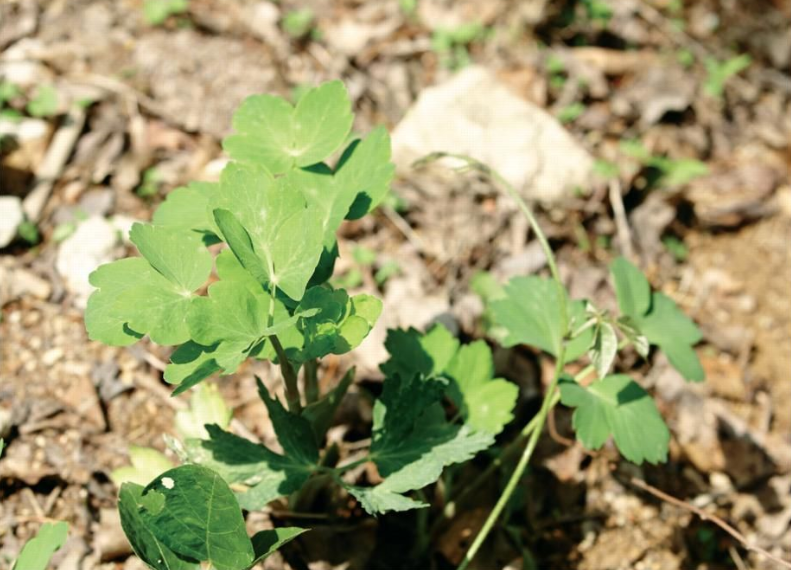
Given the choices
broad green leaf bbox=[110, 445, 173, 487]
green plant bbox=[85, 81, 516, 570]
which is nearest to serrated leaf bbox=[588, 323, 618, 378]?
green plant bbox=[85, 81, 516, 570]

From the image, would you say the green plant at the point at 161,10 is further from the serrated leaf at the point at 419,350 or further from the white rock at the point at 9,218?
the serrated leaf at the point at 419,350

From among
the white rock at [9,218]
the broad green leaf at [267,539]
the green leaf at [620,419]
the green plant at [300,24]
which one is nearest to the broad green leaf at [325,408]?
the broad green leaf at [267,539]

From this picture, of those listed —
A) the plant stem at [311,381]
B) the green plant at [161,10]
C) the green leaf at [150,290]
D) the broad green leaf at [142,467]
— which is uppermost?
the green leaf at [150,290]

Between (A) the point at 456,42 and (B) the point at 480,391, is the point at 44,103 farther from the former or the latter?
(B) the point at 480,391

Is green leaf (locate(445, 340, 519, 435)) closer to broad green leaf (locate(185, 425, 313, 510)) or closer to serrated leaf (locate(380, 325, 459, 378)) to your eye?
serrated leaf (locate(380, 325, 459, 378))

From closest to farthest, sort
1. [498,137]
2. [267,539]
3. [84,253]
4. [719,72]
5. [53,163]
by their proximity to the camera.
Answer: [267,539], [84,253], [53,163], [498,137], [719,72]

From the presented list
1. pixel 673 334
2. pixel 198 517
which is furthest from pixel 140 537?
pixel 673 334
